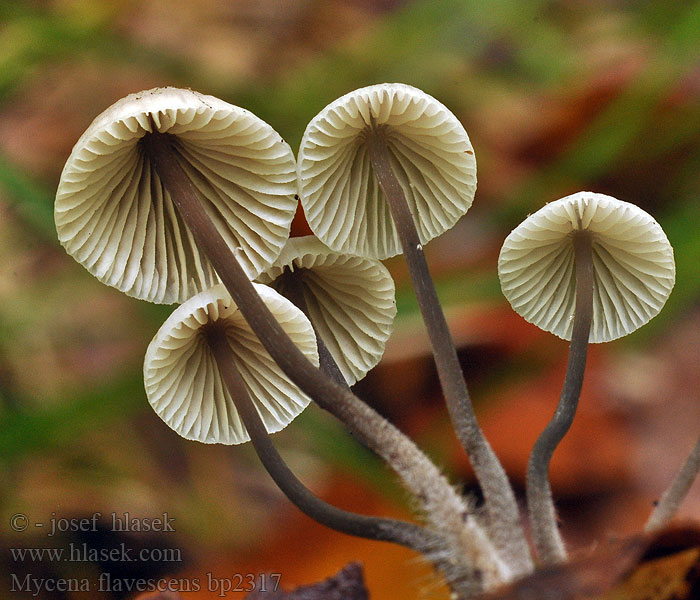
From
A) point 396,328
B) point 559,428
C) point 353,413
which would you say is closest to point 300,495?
point 353,413

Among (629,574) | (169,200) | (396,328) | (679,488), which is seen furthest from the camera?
(396,328)

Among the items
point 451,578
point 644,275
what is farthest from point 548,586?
point 644,275

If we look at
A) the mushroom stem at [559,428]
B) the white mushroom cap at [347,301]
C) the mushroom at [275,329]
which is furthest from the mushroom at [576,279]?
the white mushroom cap at [347,301]

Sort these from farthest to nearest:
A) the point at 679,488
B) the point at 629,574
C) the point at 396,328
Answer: the point at 396,328
the point at 679,488
the point at 629,574

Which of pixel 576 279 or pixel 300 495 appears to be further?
pixel 576 279

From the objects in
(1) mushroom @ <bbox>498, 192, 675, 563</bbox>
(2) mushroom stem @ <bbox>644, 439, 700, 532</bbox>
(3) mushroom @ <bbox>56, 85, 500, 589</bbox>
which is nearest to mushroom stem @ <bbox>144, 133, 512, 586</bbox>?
(3) mushroom @ <bbox>56, 85, 500, 589</bbox>

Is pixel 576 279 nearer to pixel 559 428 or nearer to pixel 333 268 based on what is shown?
pixel 559 428

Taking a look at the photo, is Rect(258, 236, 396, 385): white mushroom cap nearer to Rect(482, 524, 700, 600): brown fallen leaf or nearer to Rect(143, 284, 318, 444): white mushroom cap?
Rect(143, 284, 318, 444): white mushroom cap
